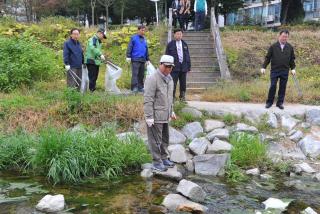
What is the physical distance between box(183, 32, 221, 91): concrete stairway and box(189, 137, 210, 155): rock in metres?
5.05

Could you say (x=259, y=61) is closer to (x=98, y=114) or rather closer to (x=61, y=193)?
(x=98, y=114)

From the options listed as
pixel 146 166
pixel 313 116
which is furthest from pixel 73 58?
pixel 313 116

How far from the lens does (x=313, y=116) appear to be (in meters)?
10.9

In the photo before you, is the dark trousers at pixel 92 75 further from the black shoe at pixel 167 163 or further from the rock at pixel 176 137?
the black shoe at pixel 167 163

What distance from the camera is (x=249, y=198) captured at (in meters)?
7.14

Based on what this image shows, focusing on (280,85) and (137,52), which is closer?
(280,85)

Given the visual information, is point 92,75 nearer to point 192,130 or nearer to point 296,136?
point 192,130

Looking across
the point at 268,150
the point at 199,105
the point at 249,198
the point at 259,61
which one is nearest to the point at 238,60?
the point at 259,61

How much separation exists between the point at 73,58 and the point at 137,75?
6.38 ft

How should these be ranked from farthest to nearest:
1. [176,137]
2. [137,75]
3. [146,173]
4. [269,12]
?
[269,12]
[137,75]
[176,137]
[146,173]

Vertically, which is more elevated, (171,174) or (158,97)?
(158,97)

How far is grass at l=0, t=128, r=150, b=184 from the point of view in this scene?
754cm

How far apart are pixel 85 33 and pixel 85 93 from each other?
8711 mm

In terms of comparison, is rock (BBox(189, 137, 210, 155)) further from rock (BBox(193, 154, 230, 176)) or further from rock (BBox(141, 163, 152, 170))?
rock (BBox(141, 163, 152, 170))
